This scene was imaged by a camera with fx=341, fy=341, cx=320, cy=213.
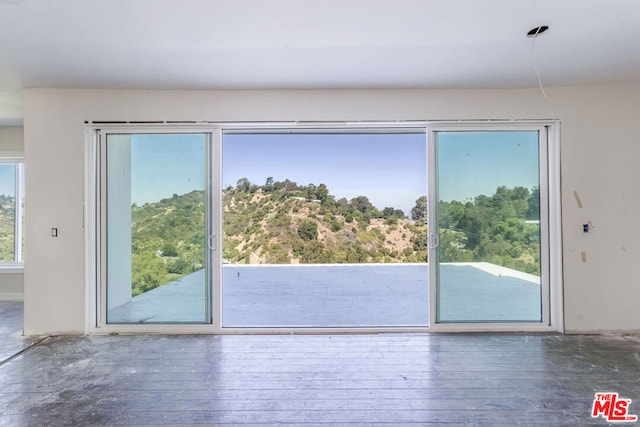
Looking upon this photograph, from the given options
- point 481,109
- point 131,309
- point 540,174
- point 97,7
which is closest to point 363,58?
point 481,109

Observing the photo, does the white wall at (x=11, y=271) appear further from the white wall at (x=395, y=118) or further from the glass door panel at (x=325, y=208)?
the glass door panel at (x=325, y=208)

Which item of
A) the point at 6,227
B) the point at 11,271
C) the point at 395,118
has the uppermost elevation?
the point at 395,118

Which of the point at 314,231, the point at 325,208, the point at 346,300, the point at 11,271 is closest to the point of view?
the point at 11,271

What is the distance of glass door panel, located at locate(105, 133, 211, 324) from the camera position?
3611mm

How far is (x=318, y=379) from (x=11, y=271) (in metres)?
5.17

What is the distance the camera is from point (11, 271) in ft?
16.4

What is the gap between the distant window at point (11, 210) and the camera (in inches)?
204

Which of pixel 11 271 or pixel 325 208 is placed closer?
pixel 11 271

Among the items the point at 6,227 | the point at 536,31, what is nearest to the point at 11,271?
the point at 6,227

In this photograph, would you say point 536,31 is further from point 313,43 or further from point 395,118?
point 313,43

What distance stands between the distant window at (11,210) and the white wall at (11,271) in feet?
0.61

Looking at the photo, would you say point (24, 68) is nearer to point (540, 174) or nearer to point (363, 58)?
point (363, 58)

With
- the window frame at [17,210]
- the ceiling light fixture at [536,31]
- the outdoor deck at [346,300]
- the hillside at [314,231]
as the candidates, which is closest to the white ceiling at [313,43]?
the ceiling light fixture at [536,31]

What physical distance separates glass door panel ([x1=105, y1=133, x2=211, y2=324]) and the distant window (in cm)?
278
